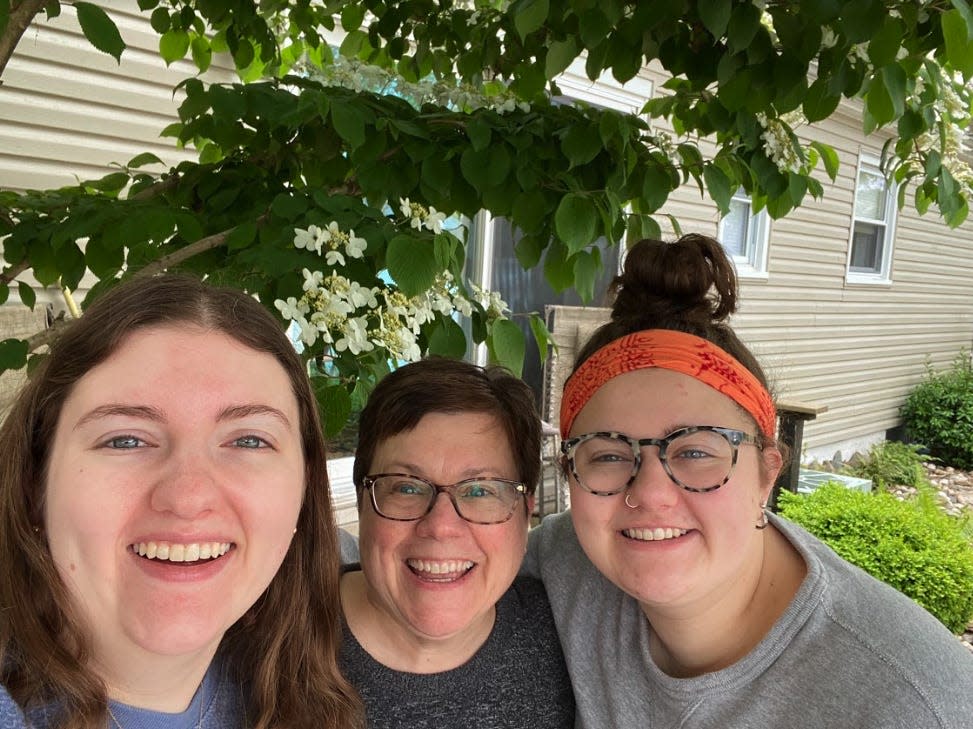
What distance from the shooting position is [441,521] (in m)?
1.69

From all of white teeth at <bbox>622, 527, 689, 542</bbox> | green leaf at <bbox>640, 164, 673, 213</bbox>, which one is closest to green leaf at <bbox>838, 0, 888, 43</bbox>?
green leaf at <bbox>640, 164, 673, 213</bbox>

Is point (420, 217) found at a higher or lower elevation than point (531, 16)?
lower

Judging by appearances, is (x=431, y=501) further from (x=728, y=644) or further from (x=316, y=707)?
(x=728, y=644)

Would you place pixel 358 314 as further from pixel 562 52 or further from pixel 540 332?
pixel 562 52

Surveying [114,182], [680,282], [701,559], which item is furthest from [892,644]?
[114,182]

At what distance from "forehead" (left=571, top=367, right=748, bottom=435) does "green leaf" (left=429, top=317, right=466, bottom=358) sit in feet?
1.15

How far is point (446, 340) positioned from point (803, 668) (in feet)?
3.09

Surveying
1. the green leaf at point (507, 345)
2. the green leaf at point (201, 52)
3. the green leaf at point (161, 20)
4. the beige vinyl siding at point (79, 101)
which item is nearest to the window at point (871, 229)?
the beige vinyl siding at point (79, 101)

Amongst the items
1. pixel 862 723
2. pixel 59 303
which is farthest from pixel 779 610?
pixel 59 303

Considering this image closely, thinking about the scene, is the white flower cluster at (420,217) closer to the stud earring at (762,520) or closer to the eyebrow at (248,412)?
the eyebrow at (248,412)

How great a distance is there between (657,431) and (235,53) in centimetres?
179

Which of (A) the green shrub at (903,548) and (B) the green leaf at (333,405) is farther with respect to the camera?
(A) the green shrub at (903,548)

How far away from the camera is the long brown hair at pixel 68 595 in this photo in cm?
124

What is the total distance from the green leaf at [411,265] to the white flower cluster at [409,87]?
0.73 metres
